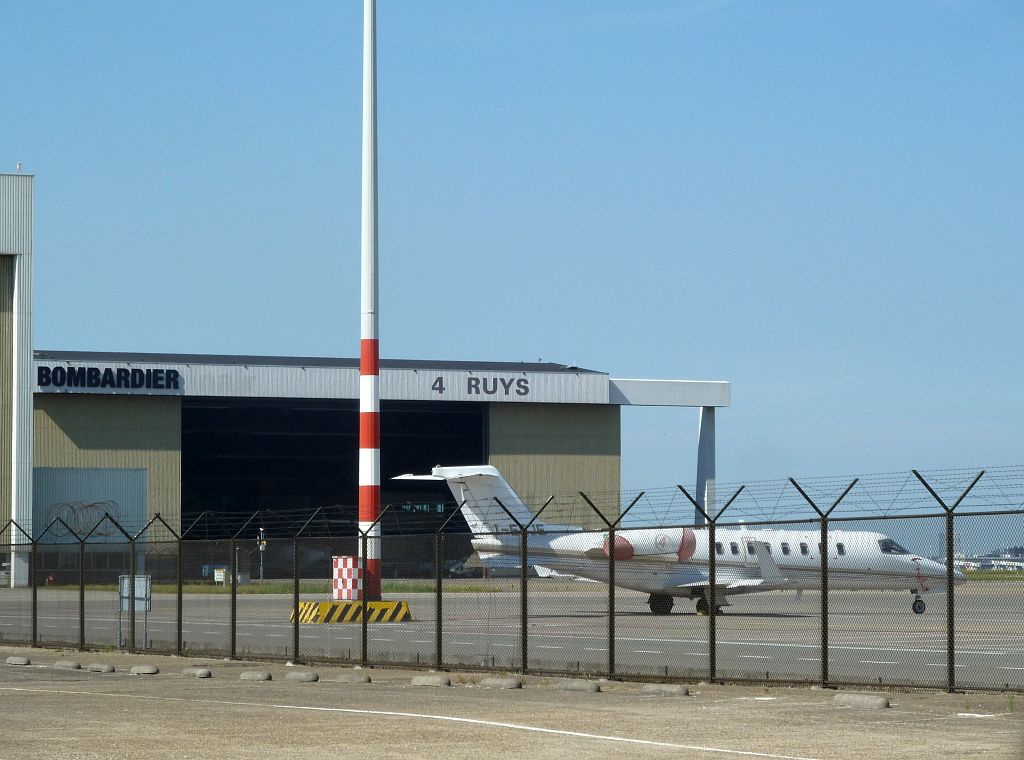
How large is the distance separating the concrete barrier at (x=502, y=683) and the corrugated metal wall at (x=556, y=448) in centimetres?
6476

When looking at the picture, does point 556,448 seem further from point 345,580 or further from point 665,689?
point 665,689

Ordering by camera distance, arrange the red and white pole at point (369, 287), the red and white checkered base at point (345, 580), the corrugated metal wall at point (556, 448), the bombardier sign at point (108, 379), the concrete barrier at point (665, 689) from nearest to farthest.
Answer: the concrete barrier at point (665, 689) → the red and white checkered base at point (345, 580) → the red and white pole at point (369, 287) → the bombardier sign at point (108, 379) → the corrugated metal wall at point (556, 448)

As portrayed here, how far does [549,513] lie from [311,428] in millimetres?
22318

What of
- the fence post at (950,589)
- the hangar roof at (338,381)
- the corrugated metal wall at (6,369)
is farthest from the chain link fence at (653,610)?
the hangar roof at (338,381)

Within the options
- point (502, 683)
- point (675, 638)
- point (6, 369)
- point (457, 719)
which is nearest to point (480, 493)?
point (675, 638)

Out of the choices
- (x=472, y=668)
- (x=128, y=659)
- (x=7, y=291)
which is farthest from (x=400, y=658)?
(x=7, y=291)

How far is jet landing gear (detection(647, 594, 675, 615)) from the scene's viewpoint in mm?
44750

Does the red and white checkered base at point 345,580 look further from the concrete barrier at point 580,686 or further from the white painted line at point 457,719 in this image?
the concrete barrier at point 580,686

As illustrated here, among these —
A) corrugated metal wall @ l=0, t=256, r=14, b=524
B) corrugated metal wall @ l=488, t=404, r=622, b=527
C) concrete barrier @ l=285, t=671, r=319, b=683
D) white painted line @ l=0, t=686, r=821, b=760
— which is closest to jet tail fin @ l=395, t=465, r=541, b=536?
concrete barrier @ l=285, t=671, r=319, b=683

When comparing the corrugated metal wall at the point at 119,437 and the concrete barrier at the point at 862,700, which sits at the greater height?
the corrugated metal wall at the point at 119,437

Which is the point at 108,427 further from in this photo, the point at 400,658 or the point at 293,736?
the point at 293,736

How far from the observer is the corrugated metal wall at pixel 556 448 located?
8731cm

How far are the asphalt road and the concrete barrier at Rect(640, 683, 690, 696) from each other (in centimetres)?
131

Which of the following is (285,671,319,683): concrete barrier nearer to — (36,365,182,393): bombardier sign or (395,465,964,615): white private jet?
(395,465,964,615): white private jet
